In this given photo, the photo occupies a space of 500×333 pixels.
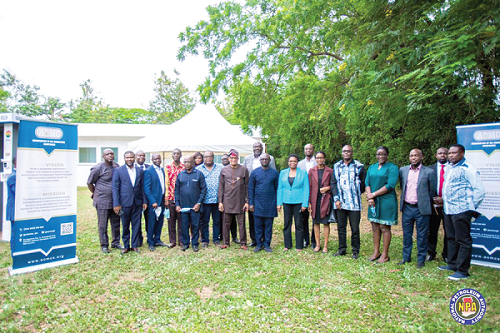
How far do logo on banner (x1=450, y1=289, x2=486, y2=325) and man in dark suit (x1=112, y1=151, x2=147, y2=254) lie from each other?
Result: 5.12 meters

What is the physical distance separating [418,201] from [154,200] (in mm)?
4721

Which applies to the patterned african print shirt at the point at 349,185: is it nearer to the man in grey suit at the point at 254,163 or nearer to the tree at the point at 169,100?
the man in grey suit at the point at 254,163

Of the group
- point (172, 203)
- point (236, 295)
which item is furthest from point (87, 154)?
point (236, 295)

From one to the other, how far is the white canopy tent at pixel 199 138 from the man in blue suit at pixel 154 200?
395 centimetres

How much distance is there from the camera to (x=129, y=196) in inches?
235

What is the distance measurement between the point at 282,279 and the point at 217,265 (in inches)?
48.7

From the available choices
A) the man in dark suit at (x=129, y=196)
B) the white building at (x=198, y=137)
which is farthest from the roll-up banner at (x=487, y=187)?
the white building at (x=198, y=137)

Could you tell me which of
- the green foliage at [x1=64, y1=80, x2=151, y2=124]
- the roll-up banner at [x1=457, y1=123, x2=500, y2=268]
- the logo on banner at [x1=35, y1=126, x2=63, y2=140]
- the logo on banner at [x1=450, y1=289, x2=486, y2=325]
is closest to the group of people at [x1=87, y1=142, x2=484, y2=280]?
the roll-up banner at [x1=457, y1=123, x2=500, y2=268]

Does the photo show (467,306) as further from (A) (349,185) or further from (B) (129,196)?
(B) (129,196)

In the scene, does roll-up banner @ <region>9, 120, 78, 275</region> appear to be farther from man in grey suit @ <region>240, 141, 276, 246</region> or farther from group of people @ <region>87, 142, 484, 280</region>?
man in grey suit @ <region>240, 141, 276, 246</region>

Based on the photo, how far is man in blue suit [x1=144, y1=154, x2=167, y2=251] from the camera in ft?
20.6

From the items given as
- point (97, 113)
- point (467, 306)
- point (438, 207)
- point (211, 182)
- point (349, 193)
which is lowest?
point (467, 306)

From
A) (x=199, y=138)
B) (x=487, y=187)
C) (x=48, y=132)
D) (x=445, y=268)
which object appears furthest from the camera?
(x=199, y=138)

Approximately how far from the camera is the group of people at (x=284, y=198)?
16.6ft
